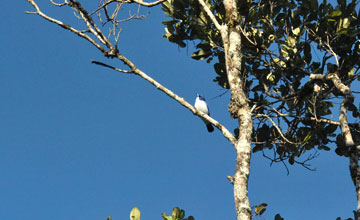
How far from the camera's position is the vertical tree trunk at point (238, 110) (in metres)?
7.72

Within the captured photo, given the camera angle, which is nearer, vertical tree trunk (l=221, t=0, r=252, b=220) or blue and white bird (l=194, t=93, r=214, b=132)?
vertical tree trunk (l=221, t=0, r=252, b=220)

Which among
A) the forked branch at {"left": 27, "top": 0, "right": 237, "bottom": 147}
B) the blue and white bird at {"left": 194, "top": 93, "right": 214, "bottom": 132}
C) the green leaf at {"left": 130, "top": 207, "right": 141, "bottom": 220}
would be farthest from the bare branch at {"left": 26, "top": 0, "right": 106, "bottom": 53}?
the blue and white bird at {"left": 194, "top": 93, "right": 214, "bottom": 132}

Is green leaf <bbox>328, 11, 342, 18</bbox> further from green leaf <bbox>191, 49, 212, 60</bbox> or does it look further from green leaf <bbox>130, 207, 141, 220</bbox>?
green leaf <bbox>130, 207, 141, 220</bbox>

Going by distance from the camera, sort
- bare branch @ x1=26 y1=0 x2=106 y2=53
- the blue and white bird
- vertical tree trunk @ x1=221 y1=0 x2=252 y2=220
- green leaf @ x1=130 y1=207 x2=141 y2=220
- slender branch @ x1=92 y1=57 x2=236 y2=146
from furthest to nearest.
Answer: the blue and white bird → green leaf @ x1=130 y1=207 x2=141 y2=220 → bare branch @ x1=26 y1=0 x2=106 y2=53 → slender branch @ x1=92 y1=57 x2=236 y2=146 → vertical tree trunk @ x1=221 y1=0 x2=252 y2=220

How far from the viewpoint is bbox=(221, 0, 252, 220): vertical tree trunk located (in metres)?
7.72

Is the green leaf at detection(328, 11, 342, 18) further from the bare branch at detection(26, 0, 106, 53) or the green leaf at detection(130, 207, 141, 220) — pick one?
the green leaf at detection(130, 207, 141, 220)

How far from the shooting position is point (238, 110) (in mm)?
8711

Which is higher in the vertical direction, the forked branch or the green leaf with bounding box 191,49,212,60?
the green leaf with bounding box 191,49,212,60

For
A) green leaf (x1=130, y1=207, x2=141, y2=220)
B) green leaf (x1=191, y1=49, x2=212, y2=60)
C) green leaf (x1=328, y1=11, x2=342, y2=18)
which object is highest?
green leaf (x1=191, y1=49, x2=212, y2=60)

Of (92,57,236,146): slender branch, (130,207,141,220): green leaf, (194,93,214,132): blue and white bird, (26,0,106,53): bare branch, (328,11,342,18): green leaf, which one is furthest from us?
(194,93,214,132): blue and white bird

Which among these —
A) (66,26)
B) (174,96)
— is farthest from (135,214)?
(66,26)

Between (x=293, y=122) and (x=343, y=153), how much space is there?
A: 2880 mm

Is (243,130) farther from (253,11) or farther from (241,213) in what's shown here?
(253,11)

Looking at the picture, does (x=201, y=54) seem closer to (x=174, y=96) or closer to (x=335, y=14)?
(x=335, y=14)
